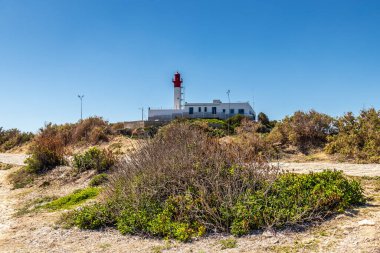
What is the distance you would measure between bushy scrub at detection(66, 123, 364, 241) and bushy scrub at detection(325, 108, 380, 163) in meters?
7.70

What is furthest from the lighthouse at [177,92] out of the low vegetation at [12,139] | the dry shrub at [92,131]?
the dry shrub at [92,131]

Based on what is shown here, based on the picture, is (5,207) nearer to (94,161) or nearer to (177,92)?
(94,161)

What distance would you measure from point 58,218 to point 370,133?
1230cm

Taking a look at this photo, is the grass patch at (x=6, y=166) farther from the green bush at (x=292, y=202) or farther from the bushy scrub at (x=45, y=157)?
the green bush at (x=292, y=202)

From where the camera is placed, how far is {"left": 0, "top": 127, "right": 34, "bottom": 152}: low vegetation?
31.7 m

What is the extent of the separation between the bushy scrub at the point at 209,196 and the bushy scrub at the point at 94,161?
5385mm

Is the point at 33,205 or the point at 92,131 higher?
the point at 92,131

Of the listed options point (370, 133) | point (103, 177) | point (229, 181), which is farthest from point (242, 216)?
point (370, 133)

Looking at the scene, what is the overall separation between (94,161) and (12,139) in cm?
2284

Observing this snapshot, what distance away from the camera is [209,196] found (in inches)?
259

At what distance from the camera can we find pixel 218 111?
5091cm

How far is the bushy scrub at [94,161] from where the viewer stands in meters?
13.5

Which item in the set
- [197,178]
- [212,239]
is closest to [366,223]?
[212,239]

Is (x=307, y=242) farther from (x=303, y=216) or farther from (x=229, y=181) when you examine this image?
(x=229, y=181)
